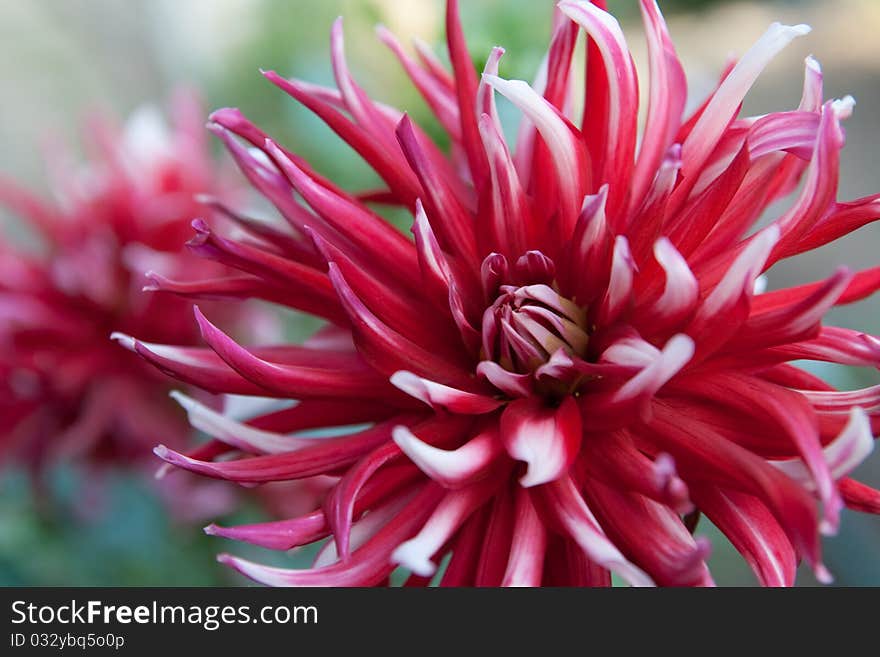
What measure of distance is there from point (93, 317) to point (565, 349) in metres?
0.62

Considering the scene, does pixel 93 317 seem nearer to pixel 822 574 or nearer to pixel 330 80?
pixel 330 80

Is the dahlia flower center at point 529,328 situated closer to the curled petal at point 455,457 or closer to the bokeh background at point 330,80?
the curled petal at point 455,457

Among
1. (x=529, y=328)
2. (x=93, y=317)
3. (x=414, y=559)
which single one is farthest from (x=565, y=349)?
(x=93, y=317)

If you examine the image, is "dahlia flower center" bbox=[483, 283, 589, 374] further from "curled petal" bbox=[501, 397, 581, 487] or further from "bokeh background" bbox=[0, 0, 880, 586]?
"bokeh background" bbox=[0, 0, 880, 586]

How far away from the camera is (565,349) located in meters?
0.47

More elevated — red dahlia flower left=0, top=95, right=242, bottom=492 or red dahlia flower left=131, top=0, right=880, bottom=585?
red dahlia flower left=0, top=95, right=242, bottom=492

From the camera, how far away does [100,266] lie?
883 mm

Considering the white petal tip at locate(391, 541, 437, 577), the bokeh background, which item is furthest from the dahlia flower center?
the bokeh background

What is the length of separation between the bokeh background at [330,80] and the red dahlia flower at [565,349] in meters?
0.32

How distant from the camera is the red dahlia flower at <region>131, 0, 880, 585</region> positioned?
41 cm

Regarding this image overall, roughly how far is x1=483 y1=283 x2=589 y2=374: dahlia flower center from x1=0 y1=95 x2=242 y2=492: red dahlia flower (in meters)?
0.48

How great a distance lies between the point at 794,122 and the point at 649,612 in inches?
10.6

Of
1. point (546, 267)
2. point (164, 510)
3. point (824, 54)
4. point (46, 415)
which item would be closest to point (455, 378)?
point (546, 267)

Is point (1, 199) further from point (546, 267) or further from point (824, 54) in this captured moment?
point (824, 54)
